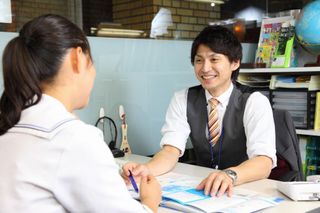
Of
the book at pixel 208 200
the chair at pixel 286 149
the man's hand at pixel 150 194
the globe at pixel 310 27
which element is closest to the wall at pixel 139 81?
the globe at pixel 310 27

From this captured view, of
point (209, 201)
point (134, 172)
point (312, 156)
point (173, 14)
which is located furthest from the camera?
point (312, 156)

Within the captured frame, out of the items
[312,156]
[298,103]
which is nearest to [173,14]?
[298,103]

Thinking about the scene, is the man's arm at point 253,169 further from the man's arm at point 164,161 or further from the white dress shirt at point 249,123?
the man's arm at point 164,161

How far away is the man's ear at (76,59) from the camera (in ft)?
→ 3.04

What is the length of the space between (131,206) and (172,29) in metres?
1.94

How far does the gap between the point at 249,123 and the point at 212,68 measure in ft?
1.00

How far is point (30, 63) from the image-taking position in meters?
0.88

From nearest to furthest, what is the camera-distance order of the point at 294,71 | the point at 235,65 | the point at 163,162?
the point at 163,162, the point at 235,65, the point at 294,71

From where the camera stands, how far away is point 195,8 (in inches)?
111

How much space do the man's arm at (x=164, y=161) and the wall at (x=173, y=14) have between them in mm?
A: 878

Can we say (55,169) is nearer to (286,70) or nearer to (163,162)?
(163,162)

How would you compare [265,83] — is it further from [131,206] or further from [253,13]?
[131,206]

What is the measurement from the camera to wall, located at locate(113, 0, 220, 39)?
2.40m

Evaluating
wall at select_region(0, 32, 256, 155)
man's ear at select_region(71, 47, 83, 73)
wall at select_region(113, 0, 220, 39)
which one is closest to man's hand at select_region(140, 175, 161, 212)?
man's ear at select_region(71, 47, 83, 73)
